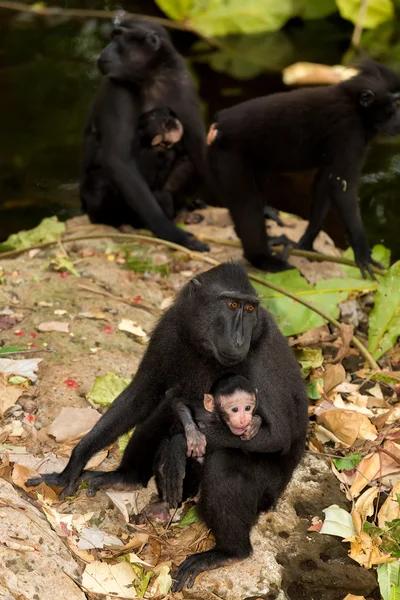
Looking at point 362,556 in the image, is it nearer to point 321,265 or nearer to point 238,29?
point 321,265

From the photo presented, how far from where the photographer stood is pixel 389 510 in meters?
Result: 5.61

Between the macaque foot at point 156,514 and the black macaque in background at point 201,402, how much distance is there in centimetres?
24

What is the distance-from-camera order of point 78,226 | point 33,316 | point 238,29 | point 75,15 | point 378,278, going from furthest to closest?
point 75,15, point 238,29, point 78,226, point 378,278, point 33,316

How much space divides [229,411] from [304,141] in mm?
4327

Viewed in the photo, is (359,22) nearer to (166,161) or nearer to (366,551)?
(166,161)

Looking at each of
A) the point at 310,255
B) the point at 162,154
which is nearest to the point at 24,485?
the point at 310,255

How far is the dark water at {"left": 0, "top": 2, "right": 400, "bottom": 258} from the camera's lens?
1171 centimetres

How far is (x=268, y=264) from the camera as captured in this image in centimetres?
853

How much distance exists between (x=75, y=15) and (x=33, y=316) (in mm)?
14464

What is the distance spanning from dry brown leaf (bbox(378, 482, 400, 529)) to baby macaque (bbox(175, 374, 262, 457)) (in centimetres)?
119

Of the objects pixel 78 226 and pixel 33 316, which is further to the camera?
pixel 78 226

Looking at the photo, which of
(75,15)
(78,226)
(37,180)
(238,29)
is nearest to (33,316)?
(78,226)

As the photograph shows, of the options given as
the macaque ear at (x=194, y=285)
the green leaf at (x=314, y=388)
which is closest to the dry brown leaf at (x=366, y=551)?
the green leaf at (x=314, y=388)

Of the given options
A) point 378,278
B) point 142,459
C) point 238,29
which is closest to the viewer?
point 142,459
